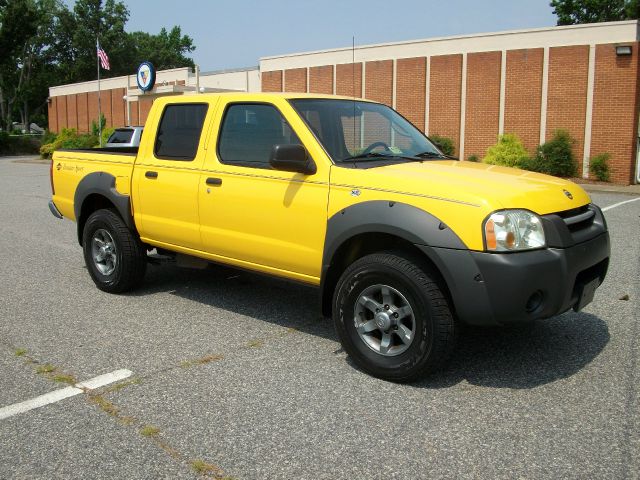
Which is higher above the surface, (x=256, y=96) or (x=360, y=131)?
(x=256, y=96)

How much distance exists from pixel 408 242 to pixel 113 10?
88.6 meters

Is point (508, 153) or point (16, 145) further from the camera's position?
point (16, 145)

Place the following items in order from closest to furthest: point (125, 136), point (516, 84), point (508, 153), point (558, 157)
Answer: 1. point (125, 136)
2. point (508, 153)
3. point (558, 157)
4. point (516, 84)

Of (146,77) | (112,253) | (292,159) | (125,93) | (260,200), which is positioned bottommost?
(112,253)

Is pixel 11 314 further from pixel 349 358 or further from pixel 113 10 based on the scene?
pixel 113 10

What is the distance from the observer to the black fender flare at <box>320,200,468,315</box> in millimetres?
4027

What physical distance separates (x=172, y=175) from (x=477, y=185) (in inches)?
112

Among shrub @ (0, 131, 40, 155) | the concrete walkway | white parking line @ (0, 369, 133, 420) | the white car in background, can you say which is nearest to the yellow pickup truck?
white parking line @ (0, 369, 133, 420)

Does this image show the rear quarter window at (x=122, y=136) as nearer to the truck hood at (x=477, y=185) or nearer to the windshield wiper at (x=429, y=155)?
the windshield wiper at (x=429, y=155)

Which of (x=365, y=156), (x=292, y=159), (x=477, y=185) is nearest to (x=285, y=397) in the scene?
(x=292, y=159)

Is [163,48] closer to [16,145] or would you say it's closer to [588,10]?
[16,145]

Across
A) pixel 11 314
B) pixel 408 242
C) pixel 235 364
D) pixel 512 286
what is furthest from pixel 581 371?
pixel 11 314

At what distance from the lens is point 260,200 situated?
197 inches

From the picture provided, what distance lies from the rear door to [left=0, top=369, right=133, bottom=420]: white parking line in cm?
155
